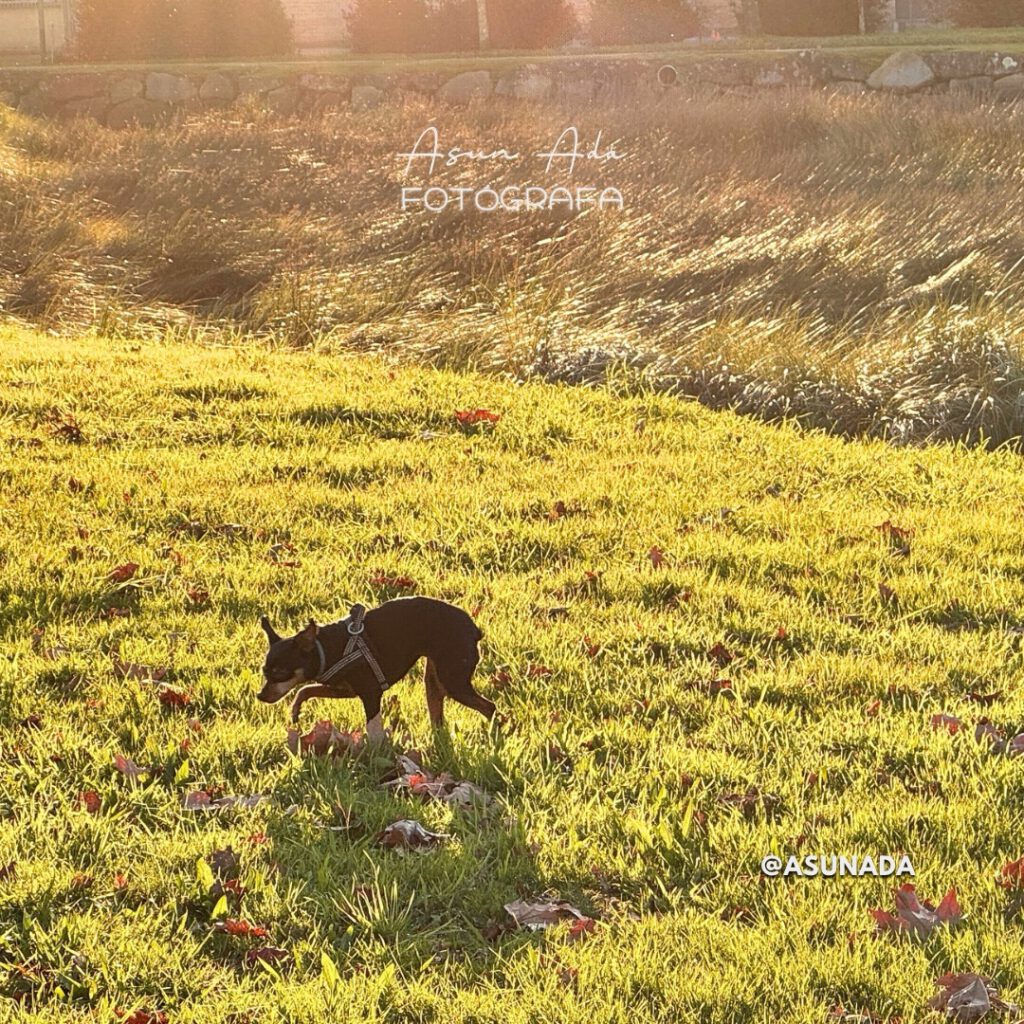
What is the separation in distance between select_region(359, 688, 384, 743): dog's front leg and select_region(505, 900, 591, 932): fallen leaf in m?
0.99

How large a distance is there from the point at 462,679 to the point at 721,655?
65.1 inches

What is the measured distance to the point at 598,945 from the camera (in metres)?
4.00

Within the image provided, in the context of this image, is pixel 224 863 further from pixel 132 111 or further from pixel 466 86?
pixel 132 111

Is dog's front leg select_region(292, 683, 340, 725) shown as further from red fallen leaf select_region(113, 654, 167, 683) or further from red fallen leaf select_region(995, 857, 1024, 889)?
red fallen leaf select_region(995, 857, 1024, 889)

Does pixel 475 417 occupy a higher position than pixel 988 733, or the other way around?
pixel 475 417

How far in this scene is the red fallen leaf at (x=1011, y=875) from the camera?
4266 millimetres

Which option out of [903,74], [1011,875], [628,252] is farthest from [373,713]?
[903,74]

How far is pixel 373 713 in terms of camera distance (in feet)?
16.5

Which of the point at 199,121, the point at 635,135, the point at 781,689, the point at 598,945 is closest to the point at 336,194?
the point at 635,135

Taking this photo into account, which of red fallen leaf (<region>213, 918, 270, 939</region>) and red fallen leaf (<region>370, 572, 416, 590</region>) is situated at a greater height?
red fallen leaf (<region>370, 572, 416, 590</region>)

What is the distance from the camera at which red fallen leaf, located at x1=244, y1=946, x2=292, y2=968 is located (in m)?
3.94

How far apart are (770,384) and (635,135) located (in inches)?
374

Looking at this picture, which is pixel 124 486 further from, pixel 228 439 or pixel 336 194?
pixel 336 194

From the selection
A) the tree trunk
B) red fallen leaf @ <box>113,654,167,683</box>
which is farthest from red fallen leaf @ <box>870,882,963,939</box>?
the tree trunk
